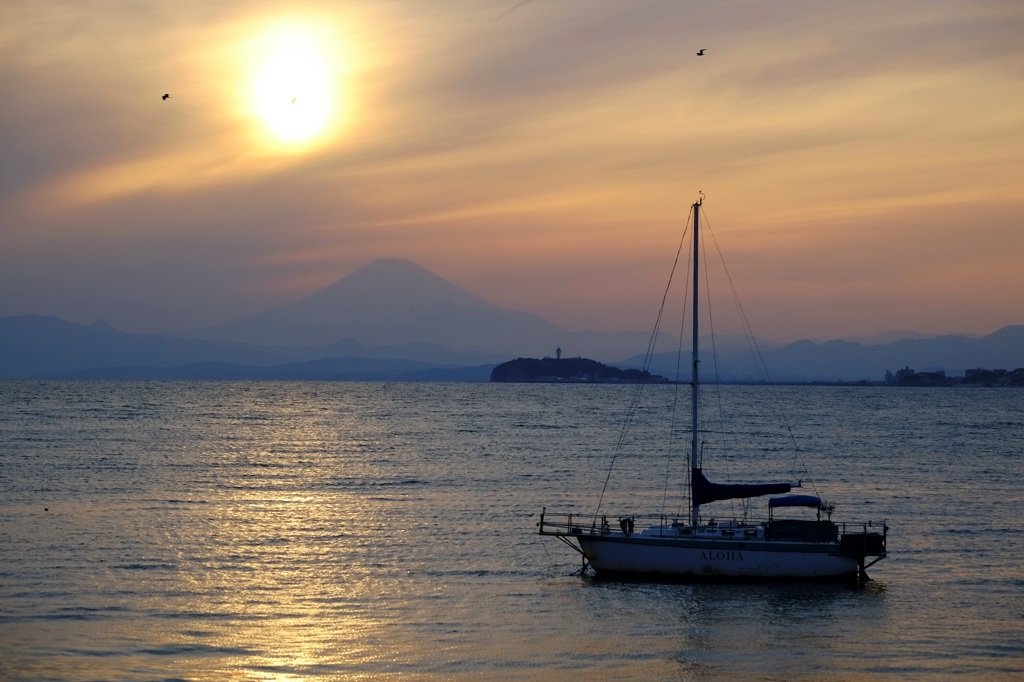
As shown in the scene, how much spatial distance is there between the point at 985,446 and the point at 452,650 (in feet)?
281

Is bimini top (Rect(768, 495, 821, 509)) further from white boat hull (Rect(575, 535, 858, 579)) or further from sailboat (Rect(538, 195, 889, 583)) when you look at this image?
white boat hull (Rect(575, 535, 858, 579))

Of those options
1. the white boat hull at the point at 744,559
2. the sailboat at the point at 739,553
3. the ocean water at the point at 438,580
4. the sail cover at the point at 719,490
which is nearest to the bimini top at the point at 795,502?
the sail cover at the point at 719,490

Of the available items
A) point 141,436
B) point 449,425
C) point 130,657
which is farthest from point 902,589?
point 449,425

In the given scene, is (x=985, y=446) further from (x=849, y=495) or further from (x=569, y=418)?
(x=569, y=418)

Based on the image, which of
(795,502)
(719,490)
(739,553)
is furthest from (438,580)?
(795,502)

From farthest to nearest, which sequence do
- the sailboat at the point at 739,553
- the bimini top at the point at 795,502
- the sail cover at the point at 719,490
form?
the sail cover at the point at 719,490, the bimini top at the point at 795,502, the sailboat at the point at 739,553

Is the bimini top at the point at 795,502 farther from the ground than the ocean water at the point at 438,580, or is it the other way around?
the bimini top at the point at 795,502

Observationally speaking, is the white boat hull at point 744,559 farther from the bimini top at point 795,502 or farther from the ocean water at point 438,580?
the bimini top at point 795,502

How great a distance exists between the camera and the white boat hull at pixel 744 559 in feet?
125

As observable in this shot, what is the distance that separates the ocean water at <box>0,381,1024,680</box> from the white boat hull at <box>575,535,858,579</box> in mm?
722

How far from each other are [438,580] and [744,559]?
10.8 metres

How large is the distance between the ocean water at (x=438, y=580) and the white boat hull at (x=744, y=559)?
0.72m

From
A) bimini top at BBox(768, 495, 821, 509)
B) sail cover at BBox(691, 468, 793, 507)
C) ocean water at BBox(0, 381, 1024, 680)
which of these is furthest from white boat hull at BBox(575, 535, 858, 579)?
sail cover at BBox(691, 468, 793, 507)

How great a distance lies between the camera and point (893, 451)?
9438 centimetres
